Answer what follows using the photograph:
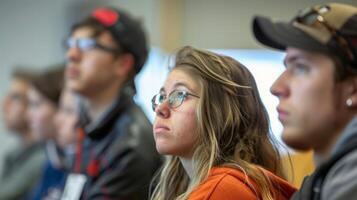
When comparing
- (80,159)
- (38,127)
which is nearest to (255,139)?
(80,159)

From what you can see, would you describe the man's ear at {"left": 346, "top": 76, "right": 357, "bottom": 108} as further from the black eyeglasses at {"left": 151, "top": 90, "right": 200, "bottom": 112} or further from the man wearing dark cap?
the man wearing dark cap

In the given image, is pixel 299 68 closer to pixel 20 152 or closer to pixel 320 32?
pixel 320 32

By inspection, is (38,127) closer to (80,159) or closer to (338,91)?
(80,159)

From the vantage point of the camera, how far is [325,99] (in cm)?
117

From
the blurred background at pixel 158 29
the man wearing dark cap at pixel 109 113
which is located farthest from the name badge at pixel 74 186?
the blurred background at pixel 158 29

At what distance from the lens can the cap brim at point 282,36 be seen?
122 cm

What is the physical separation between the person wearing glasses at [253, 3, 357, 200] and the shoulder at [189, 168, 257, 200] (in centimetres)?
20

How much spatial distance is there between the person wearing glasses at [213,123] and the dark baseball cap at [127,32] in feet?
3.47

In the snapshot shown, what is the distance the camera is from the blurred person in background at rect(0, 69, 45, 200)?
339 cm

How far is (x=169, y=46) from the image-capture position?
4.54 meters

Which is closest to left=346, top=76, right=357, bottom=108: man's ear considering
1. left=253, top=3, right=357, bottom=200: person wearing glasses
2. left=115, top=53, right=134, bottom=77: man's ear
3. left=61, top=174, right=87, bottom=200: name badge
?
left=253, top=3, right=357, bottom=200: person wearing glasses

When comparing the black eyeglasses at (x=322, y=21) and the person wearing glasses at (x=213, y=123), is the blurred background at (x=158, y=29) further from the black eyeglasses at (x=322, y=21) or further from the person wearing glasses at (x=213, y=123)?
the black eyeglasses at (x=322, y=21)

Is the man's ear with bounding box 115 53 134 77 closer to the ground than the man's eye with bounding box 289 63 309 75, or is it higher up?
closer to the ground

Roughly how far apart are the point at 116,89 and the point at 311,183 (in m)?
1.51
